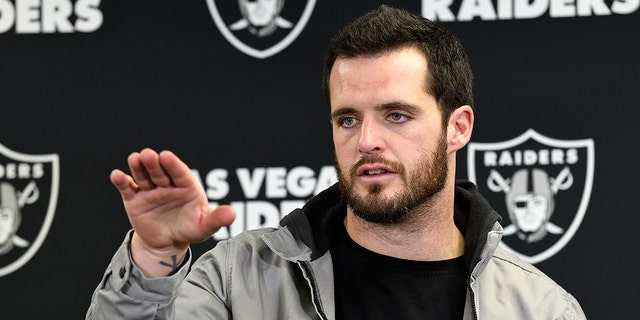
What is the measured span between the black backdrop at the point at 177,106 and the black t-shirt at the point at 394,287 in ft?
1.59

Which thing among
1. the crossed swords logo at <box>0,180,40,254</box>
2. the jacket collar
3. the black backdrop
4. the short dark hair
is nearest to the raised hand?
the jacket collar

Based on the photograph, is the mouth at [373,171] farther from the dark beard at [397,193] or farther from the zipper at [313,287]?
the zipper at [313,287]

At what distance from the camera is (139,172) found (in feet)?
3.99

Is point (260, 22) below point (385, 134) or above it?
above

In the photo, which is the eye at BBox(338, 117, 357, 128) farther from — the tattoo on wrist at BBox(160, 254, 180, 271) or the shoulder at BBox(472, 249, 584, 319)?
the tattoo on wrist at BBox(160, 254, 180, 271)

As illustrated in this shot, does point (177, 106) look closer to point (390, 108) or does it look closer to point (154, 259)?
point (390, 108)

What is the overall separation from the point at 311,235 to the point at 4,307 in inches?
35.1

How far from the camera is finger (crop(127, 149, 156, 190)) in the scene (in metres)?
1.19

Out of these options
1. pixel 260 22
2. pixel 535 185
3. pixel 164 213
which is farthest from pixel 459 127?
pixel 164 213

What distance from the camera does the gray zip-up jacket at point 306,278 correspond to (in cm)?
163

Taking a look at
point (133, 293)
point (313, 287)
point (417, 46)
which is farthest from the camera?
point (417, 46)

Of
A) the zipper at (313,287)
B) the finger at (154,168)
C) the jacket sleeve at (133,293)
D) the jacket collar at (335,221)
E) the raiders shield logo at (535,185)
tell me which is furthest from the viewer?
the raiders shield logo at (535,185)

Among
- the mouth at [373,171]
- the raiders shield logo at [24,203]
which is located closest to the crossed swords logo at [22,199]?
the raiders shield logo at [24,203]

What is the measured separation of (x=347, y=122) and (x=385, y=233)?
0.21 meters
